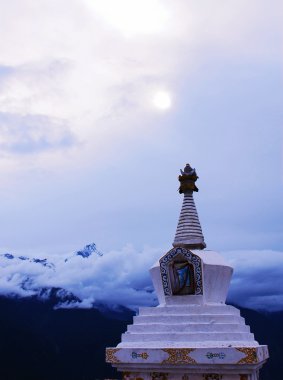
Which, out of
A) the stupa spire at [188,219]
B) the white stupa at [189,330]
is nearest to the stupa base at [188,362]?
the white stupa at [189,330]

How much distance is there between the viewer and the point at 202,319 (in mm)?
10477

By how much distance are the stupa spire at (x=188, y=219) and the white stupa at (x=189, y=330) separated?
26 mm

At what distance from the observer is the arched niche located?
36.0ft

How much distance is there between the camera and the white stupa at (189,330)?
9898 millimetres

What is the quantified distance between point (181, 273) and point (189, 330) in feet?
4.30

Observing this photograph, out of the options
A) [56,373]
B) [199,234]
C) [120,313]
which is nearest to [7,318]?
[56,373]

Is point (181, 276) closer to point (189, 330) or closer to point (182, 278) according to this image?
point (182, 278)

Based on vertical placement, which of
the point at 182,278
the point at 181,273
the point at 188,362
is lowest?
the point at 188,362

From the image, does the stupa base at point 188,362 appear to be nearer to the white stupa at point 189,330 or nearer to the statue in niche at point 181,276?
the white stupa at point 189,330

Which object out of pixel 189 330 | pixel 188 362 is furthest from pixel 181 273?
pixel 188 362

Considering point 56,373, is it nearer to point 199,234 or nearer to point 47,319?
point 47,319

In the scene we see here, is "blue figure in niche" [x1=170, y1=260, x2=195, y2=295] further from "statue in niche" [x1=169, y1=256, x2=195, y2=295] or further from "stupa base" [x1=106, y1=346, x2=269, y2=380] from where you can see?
"stupa base" [x1=106, y1=346, x2=269, y2=380]

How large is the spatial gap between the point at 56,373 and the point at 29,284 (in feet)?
19.3

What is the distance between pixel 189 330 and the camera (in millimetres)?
10398
